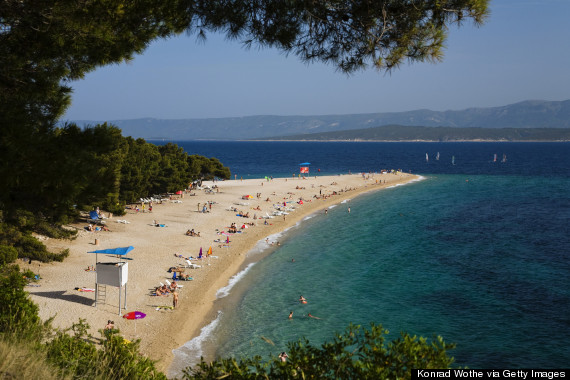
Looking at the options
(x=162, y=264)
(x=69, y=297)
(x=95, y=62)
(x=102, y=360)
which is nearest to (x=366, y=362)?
(x=102, y=360)

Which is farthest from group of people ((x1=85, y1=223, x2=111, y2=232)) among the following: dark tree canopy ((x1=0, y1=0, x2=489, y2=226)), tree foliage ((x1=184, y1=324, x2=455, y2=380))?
tree foliage ((x1=184, y1=324, x2=455, y2=380))

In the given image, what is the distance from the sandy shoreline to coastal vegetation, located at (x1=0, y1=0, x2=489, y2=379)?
261 cm

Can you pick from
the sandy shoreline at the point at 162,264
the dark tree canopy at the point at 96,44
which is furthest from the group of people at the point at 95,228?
the dark tree canopy at the point at 96,44

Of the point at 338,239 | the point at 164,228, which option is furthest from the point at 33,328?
the point at 338,239

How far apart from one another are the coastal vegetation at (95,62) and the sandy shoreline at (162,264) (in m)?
2.61

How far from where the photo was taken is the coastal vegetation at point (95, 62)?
20.6 ft

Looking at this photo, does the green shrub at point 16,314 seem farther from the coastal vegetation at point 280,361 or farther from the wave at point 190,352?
the wave at point 190,352

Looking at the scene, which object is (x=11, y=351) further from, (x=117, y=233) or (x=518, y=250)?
Answer: (x=518, y=250)

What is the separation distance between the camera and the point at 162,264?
27.7m

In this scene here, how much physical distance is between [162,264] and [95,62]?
20574 mm

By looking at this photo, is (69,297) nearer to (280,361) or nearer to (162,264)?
(162,264)

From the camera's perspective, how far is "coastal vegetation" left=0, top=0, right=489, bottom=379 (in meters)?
6.29

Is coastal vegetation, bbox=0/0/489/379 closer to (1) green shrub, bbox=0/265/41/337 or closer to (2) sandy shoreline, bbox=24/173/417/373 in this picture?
(1) green shrub, bbox=0/265/41/337

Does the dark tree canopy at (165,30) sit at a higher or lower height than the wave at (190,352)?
higher
